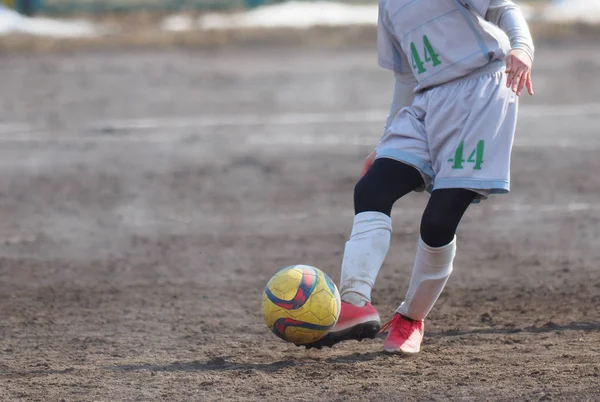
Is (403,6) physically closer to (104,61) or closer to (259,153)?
(259,153)

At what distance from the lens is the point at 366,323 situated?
15.1ft

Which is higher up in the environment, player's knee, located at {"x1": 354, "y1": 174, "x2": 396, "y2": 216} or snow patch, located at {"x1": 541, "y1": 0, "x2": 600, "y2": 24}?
snow patch, located at {"x1": 541, "y1": 0, "x2": 600, "y2": 24}

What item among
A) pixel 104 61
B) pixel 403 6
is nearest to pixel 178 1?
pixel 104 61

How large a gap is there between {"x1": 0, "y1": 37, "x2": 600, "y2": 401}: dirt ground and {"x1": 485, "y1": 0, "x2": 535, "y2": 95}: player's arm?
47.8 inches

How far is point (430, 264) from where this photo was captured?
483 centimetres

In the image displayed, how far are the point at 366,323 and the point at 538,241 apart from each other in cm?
311

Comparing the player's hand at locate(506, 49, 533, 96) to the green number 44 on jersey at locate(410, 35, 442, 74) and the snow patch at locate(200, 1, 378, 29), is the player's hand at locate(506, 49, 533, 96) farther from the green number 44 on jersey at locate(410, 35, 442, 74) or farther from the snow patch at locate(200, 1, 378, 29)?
the snow patch at locate(200, 1, 378, 29)

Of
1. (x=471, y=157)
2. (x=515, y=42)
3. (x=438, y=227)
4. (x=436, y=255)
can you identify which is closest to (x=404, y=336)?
(x=436, y=255)

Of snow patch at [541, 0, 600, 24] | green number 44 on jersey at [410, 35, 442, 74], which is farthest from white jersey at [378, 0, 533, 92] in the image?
snow patch at [541, 0, 600, 24]

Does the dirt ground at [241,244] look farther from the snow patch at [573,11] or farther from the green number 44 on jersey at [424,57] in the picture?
the snow patch at [573,11]

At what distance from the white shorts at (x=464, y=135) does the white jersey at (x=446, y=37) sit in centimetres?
6

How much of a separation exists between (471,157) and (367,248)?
23.4 inches

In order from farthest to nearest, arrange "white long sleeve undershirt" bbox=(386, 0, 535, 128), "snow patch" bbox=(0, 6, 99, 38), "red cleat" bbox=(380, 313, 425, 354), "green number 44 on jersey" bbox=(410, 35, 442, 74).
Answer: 1. "snow patch" bbox=(0, 6, 99, 38)
2. "red cleat" bbox=(380, 313, 425, 354)
3. "green number 44 on jersey" bbox=(410, 35, 442, 74)
4. "white long sleeve undershirt" bbox=(386, 0, 535, 128)

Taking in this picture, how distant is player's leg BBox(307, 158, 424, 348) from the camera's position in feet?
15.1
